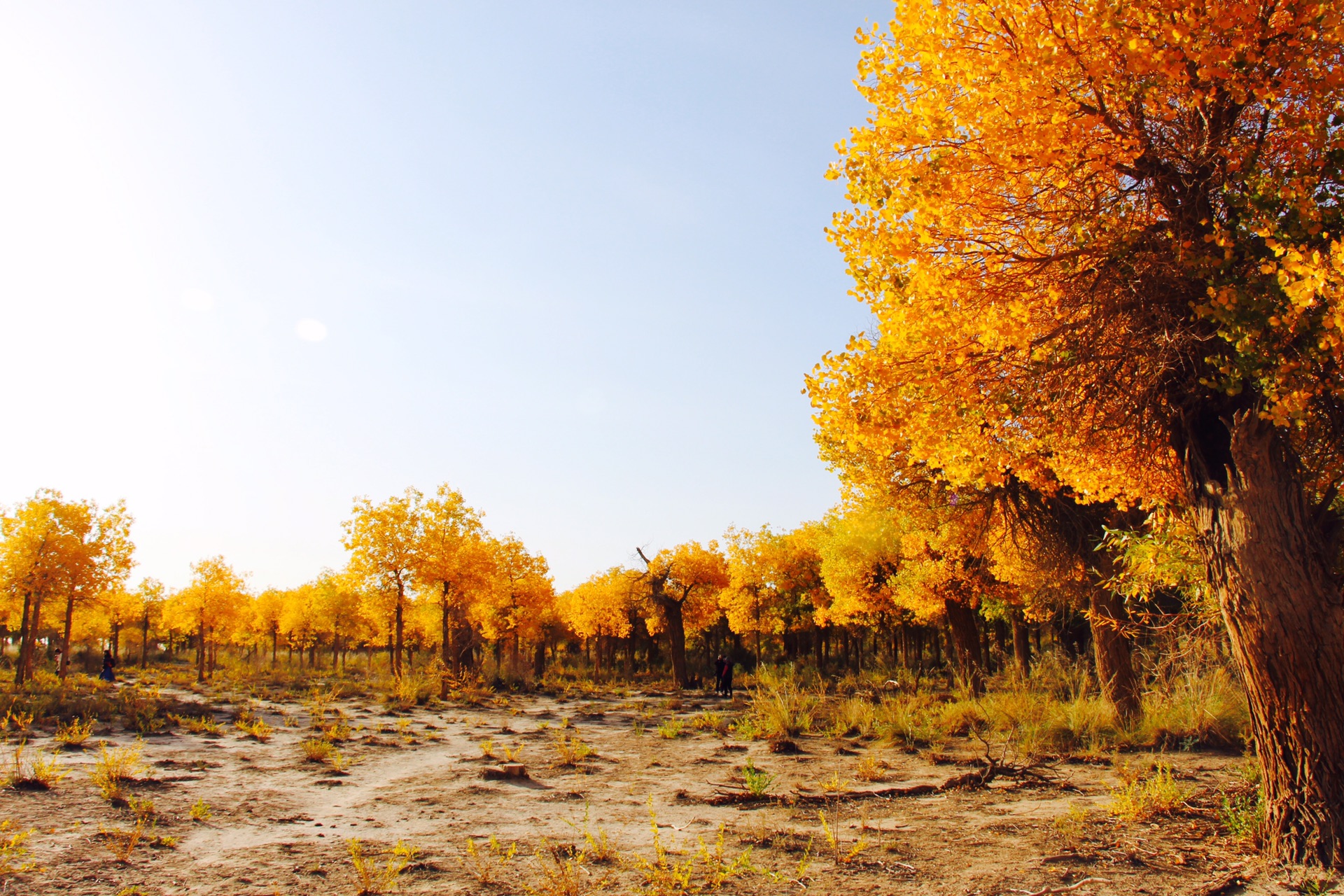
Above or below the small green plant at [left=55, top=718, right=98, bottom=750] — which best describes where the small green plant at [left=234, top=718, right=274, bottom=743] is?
below

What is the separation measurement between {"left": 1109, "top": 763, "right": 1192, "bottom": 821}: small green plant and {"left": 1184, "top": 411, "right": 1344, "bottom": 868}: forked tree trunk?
1.52 m

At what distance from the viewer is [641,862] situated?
577 centimetres

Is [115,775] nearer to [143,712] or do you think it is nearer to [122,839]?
[122,839]

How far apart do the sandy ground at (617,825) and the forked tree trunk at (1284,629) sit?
20.6 inches

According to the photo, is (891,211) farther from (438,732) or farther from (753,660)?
(753,660)

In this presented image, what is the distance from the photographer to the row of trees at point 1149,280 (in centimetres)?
450

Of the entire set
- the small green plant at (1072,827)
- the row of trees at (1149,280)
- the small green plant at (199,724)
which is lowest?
the small green plant at (199,724)

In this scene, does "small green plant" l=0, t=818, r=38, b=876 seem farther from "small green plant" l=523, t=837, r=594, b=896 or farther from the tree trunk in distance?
the tree trunk in distance

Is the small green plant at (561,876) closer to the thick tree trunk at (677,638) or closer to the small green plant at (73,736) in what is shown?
the small green plant at (73,736)

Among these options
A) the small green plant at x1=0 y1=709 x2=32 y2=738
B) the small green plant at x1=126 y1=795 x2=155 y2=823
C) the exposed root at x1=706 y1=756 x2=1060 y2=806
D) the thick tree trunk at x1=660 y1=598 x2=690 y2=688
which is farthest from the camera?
the thick tree trunk at x1=660 y1=598 x2=690 y2=688

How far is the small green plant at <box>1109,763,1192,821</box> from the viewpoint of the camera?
22.4 ft

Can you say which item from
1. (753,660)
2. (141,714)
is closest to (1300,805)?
(141,714)

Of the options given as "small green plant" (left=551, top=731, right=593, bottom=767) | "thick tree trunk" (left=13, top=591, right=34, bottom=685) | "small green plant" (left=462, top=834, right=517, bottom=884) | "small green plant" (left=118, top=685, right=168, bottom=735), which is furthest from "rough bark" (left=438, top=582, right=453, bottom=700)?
"small green plant" (left=462, top=834, right=517, bottom=884)

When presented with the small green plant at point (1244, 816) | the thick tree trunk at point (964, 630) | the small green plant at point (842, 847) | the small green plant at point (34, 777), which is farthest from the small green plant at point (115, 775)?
the thick tree trunk at point (964, 630)
